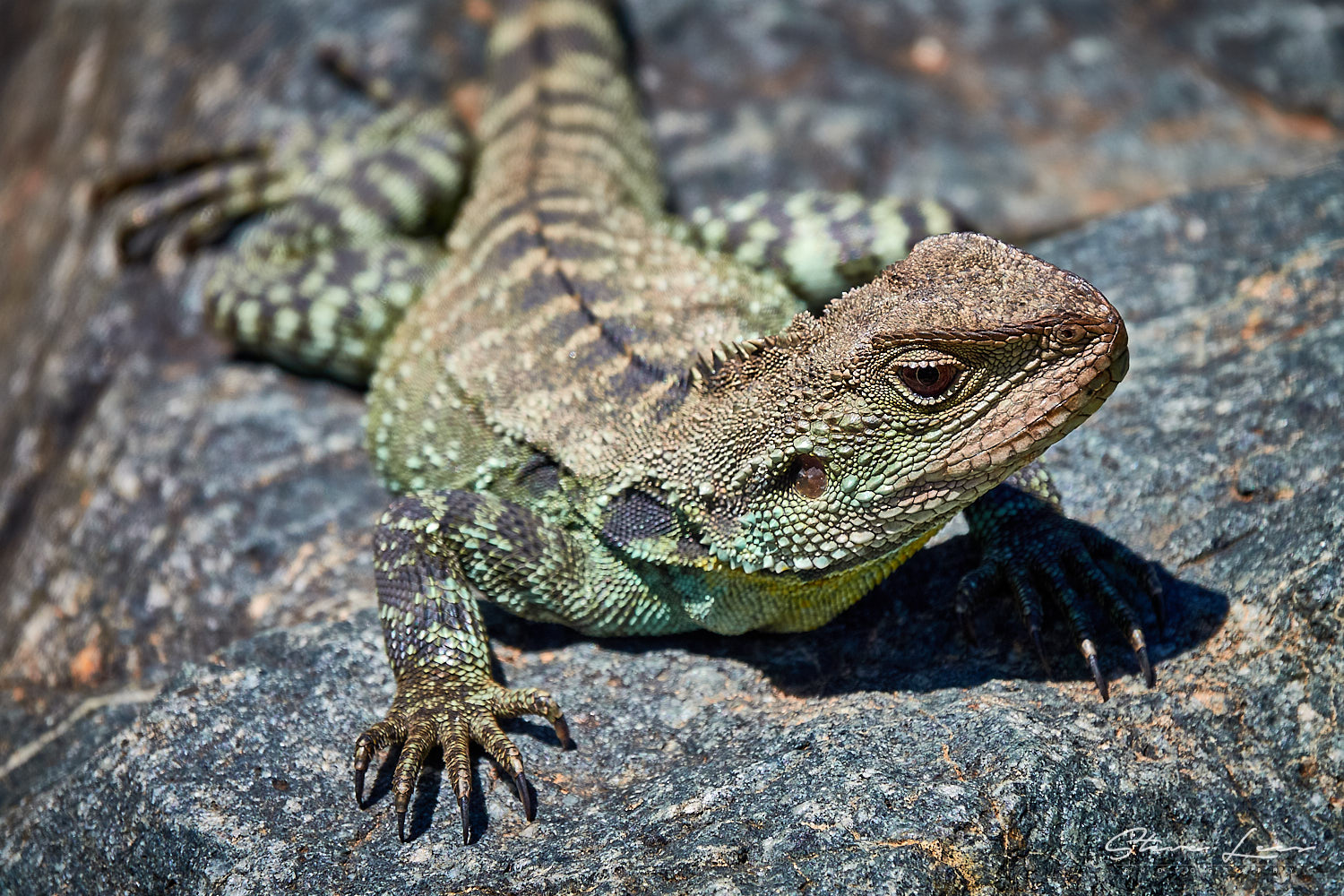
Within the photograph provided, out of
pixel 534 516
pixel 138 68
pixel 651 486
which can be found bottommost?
pixel 534 516

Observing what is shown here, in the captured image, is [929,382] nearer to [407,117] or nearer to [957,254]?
[957,254]

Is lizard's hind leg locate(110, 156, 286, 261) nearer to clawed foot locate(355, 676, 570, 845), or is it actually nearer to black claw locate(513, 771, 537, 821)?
clawed foot locate(355, 676, 570, 845)

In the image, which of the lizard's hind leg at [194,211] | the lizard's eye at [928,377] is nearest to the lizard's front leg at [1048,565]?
the lizard's eye at [928,377]

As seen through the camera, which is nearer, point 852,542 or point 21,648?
point 852,542

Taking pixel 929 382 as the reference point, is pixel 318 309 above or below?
below

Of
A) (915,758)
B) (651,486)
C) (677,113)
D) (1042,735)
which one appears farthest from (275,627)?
(677,113)

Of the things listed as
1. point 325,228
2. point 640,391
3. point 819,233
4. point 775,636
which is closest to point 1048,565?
point 775,636

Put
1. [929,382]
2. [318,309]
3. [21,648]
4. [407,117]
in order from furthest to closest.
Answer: [407,117] → [318,309] → [21,648] → [929,382]

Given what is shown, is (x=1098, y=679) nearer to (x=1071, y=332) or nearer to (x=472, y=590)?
(x=1071, y=332)

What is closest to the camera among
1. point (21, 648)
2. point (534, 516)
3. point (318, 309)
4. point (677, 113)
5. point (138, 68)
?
point (534, 516)

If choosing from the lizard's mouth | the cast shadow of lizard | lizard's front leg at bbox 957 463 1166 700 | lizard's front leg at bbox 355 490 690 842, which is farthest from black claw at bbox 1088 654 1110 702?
lizard's front leg at bbox 355 490 690 842
